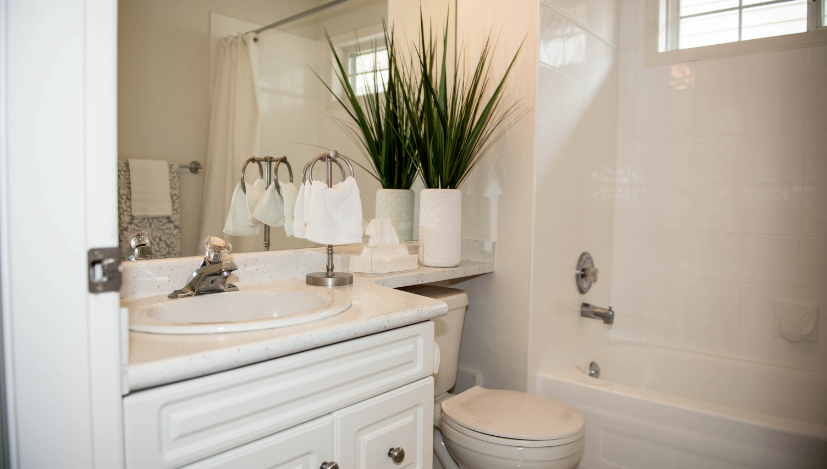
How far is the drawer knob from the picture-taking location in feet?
3.59

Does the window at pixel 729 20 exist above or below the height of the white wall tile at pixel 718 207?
above

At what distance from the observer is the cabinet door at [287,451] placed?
821 mm

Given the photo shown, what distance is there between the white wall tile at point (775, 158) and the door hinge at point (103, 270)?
89.5 inches

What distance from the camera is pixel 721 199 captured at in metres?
2.15

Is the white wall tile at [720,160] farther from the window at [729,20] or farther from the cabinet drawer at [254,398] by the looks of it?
the cabinet drawer at [254,398]

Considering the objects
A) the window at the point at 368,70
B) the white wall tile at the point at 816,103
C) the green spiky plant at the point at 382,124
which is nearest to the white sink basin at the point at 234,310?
the green spiky plant at the point at 382,124

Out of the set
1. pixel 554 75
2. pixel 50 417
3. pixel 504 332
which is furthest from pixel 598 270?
pixel 50 417

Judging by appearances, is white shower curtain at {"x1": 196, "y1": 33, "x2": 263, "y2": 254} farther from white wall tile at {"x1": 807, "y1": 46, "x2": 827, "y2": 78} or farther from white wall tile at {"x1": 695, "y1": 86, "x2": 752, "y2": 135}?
white wall tile at {"x1": 807, "y1": 46, "x2": 827, "y2": 78}

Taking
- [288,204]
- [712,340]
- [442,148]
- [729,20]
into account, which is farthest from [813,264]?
[288,204]

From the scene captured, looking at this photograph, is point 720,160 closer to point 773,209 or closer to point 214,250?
point 773,209

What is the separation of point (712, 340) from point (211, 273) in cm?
205

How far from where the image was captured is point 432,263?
1.75 meters

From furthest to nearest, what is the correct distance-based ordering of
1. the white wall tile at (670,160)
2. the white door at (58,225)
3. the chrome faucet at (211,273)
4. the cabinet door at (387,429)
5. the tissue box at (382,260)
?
the white wall tile at (670,160) → the tissue box at (382,260) → the chrome faucet at (211,273) → the cabinet door at (387,429) → the white door at (58,225)

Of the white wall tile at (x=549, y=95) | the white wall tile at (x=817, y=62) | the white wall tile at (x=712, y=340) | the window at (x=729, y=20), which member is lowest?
the white wall tile at (x=712, y=340)
